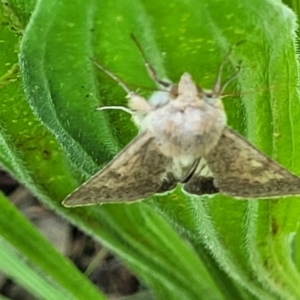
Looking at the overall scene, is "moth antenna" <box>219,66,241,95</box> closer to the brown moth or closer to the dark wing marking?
the brown moth

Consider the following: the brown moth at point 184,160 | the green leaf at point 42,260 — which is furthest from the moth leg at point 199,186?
the green leaf at point 42,260

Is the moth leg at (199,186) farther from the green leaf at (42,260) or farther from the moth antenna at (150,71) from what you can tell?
the green leaf at (42,260)

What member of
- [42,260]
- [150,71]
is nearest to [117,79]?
[150,71]

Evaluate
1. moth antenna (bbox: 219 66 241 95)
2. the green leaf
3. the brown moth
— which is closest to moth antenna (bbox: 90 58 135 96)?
the brown moth

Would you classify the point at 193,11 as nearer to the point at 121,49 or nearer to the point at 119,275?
the point at 121,49

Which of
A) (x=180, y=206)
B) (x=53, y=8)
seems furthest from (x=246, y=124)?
(x=53, y=8)

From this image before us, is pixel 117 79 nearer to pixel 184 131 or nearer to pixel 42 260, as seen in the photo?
pixel 184 131
